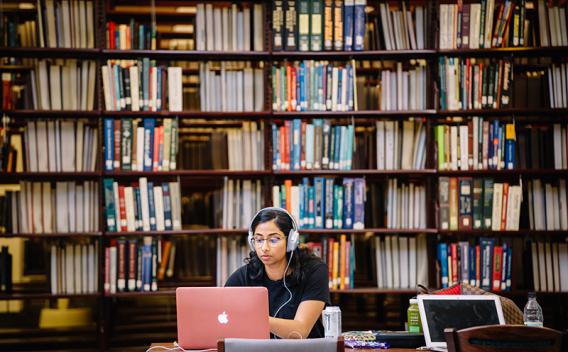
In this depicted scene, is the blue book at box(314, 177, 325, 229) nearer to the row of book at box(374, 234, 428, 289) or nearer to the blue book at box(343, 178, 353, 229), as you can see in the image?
the blue book at box(343, 178, 353, 229)

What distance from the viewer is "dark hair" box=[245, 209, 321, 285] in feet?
11.7

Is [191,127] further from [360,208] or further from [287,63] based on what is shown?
[360,208]

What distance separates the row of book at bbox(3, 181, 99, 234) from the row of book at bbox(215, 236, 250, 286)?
0.85 m

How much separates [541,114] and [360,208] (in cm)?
137

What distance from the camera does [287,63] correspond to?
5.45 metres

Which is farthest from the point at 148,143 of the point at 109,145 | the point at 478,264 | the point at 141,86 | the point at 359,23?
the point at 478,264

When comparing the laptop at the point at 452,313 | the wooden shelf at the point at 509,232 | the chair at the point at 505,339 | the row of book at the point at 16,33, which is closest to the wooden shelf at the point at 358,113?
the wooden shelf at the point at 509,232

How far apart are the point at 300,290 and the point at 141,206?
6.34ft

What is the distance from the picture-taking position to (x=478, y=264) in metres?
5.15

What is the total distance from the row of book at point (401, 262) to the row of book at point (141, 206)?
140cm

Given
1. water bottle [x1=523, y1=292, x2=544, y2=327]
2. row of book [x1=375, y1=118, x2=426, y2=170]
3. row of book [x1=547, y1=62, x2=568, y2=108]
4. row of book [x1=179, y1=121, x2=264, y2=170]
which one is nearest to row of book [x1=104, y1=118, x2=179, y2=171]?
row of book [x1=179, y1=121, x2=264, y2=170]

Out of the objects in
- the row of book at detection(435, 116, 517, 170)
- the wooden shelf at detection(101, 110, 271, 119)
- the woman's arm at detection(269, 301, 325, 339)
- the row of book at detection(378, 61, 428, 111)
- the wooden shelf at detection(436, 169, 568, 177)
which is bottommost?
the woman's arm at detection(269, 301, 325, 339)

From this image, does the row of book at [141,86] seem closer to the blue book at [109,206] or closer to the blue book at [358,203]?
the blue book at [109,206]

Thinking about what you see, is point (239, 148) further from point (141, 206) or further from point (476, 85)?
point (476, 85)
